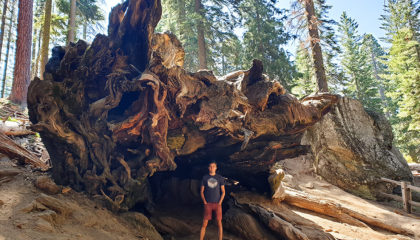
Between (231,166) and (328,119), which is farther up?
(328,119)

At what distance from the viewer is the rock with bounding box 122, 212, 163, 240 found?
15.9ft

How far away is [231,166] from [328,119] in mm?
7782

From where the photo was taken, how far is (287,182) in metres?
10.1

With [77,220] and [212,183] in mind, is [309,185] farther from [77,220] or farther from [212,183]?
[77,220]

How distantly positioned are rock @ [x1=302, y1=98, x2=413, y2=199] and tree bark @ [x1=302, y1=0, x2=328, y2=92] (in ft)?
4.99

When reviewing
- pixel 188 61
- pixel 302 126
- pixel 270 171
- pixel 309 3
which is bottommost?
pixel 270 171

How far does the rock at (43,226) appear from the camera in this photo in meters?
3.42

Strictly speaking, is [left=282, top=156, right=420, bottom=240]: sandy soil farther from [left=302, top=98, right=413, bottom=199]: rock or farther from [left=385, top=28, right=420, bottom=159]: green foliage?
[left=385, top=28, right=420, bottom=159]: green foliage

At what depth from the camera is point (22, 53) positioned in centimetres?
1160

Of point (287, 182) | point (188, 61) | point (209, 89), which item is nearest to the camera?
point (209, 89)

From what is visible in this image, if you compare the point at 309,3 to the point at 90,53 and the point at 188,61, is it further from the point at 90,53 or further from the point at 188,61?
the point at 90,53

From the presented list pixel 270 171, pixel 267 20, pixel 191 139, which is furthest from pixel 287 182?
pixel 267 20

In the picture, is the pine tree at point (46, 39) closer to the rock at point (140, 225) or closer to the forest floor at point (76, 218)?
the forest floor at point (76, 218)

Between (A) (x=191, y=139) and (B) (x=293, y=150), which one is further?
(B) (x=293, y=150)
